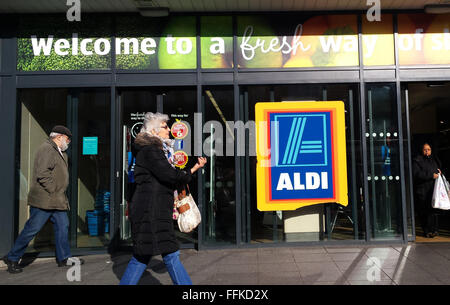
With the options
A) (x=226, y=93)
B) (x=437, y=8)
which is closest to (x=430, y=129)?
(x=437, y=8)

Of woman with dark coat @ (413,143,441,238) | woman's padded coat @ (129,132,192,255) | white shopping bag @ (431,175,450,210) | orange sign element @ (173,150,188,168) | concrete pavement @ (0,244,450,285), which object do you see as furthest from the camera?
woman with dark coat @ (413,143,441,238)

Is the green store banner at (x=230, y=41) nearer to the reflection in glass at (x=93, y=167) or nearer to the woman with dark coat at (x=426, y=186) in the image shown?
the reflection in glass at (x=93, y=167)

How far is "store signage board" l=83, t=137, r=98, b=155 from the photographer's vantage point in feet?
19.6

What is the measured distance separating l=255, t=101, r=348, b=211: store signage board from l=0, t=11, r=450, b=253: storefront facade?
0.17m

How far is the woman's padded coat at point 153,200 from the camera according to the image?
3.17 metres

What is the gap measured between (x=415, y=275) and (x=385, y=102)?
2.91 meters

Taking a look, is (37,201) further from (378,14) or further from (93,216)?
(378,14)

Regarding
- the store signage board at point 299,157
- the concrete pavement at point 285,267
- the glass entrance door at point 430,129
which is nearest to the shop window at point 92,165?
the concrete pavement at point 285,267

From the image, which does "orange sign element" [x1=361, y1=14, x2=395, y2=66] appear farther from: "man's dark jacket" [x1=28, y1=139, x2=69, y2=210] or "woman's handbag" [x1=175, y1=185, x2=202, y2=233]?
"man's dark jacket" [x1=28, y1=139, x2=69, y2=210]

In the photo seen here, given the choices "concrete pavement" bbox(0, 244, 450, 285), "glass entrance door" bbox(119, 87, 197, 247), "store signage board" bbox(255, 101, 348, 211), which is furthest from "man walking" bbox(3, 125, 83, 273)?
"store signage board" bbox(255, 101, 348, 211)

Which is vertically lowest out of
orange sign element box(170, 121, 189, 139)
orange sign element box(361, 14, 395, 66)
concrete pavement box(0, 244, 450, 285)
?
concrete pavement box(0, 244, 450, 285)

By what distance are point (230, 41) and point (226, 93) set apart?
0.86 m

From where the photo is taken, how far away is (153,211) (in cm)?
321
